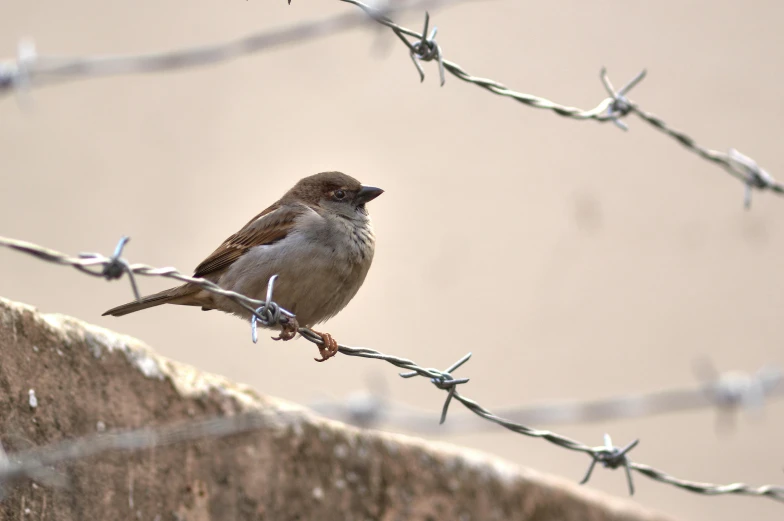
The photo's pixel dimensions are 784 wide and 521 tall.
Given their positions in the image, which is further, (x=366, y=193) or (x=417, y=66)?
(x=366, y=193)

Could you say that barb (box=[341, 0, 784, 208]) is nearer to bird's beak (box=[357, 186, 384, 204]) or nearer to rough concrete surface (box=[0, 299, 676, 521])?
bird's beak (box=[357, 186, 384, 204])

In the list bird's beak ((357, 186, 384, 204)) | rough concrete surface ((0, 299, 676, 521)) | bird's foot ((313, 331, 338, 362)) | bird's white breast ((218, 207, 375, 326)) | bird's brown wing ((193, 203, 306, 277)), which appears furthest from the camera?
bird's beak ((357, 186, 384, 204))

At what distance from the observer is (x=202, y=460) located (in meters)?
3.23

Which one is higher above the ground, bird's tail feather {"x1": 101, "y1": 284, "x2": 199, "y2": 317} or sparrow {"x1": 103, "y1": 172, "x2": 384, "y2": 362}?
sparrow {"x1": 103, "y1": 172, "x2": 384, "y2": 362}

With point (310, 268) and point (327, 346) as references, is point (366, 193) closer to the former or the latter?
point (310, 268)

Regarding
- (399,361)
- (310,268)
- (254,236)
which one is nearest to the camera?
(399,361)

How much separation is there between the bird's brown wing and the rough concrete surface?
1.58 feet

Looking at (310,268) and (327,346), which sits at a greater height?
(310,268)

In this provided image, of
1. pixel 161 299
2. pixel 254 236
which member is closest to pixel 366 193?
pixel 254 236

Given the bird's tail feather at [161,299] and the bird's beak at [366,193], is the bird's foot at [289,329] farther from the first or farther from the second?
the bird's beak at [366,193]

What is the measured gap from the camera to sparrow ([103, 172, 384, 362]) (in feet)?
11.6

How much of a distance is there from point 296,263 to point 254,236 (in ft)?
1.06

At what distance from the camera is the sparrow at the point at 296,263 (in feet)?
11.6

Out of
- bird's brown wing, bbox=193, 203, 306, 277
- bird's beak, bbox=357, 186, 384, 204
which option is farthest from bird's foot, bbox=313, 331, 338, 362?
bird's beak, bbox=357, 186, 384, 204
